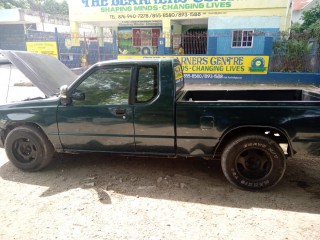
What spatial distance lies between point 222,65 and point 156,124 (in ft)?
35.1

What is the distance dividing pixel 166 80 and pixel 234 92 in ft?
4.85

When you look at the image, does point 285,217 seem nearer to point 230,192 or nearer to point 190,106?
point 230,192

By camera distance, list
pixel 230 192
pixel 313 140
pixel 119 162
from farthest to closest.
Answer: pixel 119 162 → pixel 230 192 → pixel 313 140

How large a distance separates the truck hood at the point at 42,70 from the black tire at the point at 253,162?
321 cm

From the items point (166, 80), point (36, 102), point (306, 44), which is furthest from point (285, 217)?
point (306, 44)

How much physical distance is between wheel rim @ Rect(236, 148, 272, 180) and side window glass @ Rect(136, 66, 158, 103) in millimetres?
1423

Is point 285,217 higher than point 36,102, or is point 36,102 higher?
point 36,102

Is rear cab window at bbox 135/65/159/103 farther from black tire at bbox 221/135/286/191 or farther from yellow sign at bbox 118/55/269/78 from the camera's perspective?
yellow sign at bbox 118/55/269/78

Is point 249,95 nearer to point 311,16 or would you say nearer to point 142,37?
point 311,16

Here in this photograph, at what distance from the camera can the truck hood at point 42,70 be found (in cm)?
470

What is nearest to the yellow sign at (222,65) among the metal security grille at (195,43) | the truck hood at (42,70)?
the metal security grille at (195,43)

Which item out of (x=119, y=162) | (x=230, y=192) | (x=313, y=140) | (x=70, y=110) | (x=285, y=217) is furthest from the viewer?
(x=119, y=162)

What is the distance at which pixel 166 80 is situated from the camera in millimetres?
3602

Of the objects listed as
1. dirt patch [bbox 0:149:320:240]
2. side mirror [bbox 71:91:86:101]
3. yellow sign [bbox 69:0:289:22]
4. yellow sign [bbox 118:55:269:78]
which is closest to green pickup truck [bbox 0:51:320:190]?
side mirror [bbox 71:91:86:101]
